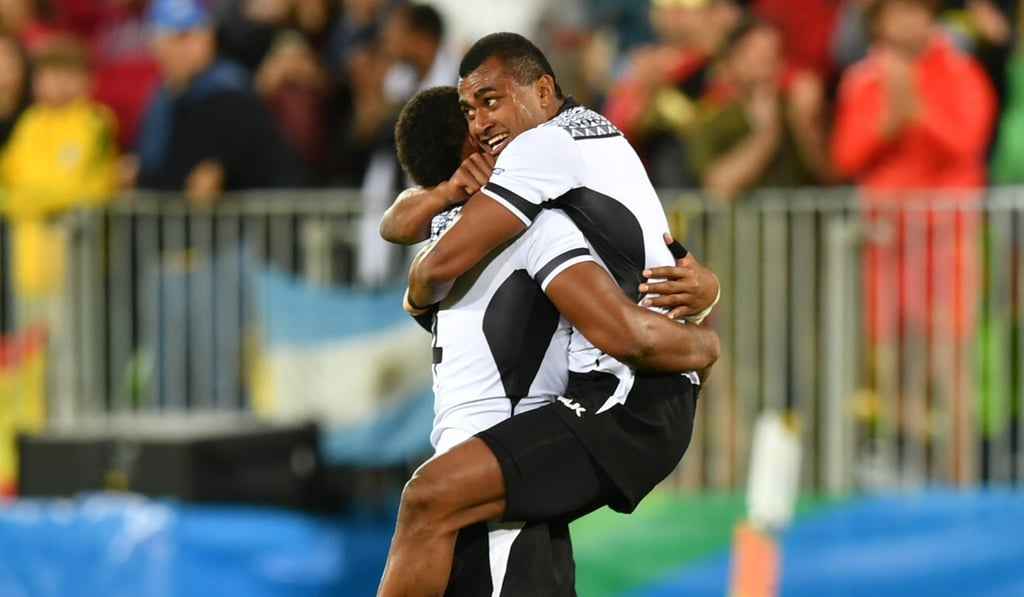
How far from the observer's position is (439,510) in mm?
5113

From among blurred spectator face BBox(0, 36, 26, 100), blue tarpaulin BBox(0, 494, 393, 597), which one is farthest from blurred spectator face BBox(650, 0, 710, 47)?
blurred spectator face BBox(0, 36, 26, 100)

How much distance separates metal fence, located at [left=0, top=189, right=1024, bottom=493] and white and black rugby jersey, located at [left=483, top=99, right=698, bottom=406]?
3.87 m

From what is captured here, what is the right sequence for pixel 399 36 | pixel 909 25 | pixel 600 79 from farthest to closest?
Answer: pixel 600 79 < pixel 399 36 < pixel 909 25

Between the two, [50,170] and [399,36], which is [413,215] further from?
[50,170]

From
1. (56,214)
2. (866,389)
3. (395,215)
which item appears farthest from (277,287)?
(395,215)

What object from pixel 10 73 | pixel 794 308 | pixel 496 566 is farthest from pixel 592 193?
pixel 10 73

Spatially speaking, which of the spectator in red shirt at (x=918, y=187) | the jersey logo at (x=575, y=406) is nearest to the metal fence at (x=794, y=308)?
the spectator in red shirt at (x=918, y=187)

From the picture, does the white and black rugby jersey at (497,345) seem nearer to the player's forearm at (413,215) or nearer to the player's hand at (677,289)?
the player's forearm at (413,215)

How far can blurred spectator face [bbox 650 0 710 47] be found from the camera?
10.0 metres

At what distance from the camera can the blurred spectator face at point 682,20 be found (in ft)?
32.9

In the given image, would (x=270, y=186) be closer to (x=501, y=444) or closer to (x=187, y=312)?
(x=187, y=312)

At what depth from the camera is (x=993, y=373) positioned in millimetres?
8852

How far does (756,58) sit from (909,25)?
75 centimetres

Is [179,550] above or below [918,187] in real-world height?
below
